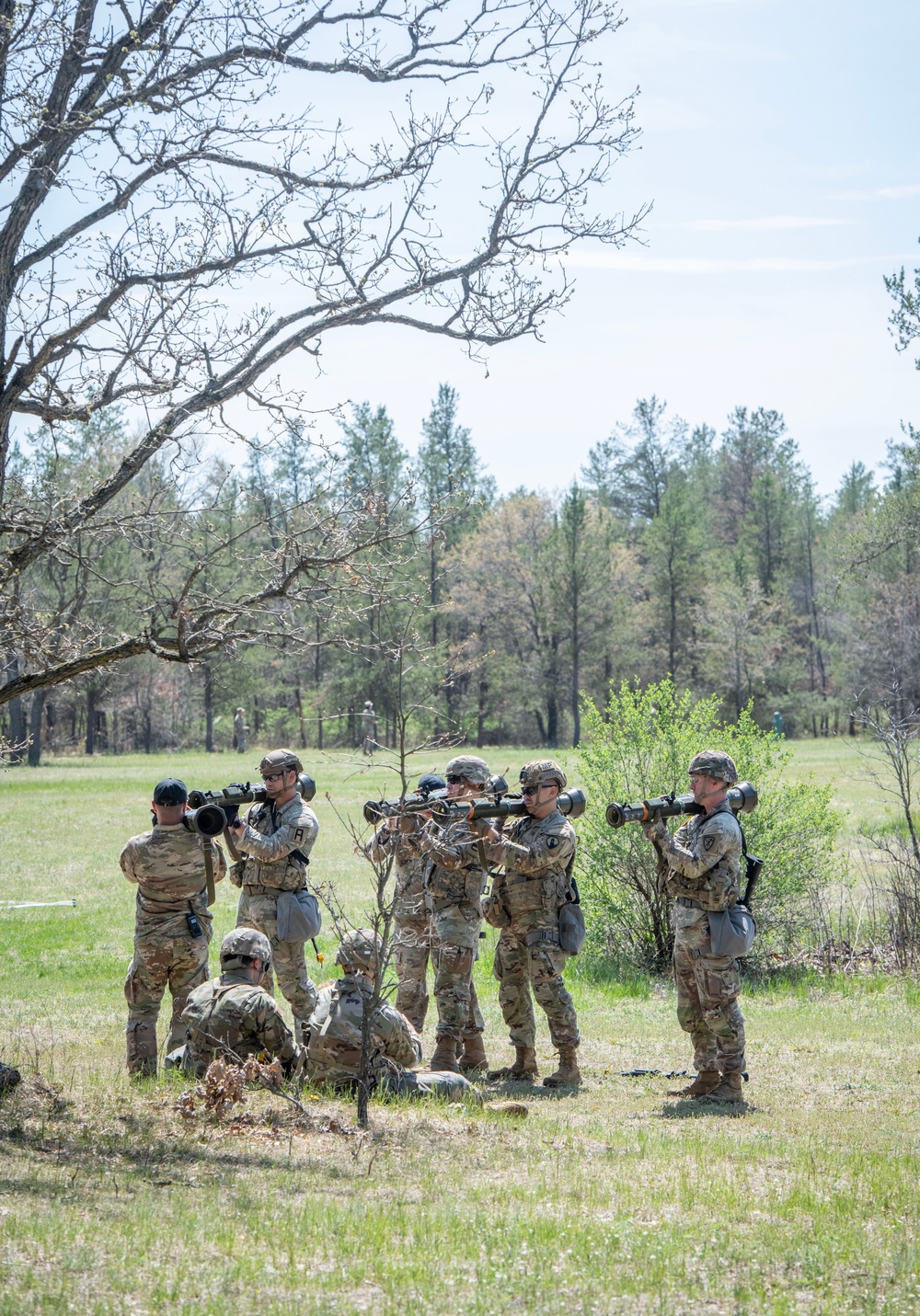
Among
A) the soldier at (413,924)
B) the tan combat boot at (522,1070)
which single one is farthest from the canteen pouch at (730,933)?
the soldier at (413,924)

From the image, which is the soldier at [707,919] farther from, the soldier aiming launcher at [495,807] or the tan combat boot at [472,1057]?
the tan combat boot at [472,1057]

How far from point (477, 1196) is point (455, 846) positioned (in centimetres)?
291

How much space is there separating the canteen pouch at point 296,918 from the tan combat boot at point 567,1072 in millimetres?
1791

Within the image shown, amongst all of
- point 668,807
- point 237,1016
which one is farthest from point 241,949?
point 668,807

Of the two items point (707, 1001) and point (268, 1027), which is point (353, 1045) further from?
point (707, 1001)

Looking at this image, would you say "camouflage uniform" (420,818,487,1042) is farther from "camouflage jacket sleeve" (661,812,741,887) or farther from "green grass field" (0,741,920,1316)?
"camouflage jacket sleeve" (661,812,741,887)

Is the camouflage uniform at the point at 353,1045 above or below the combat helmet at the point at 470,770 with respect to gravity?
below

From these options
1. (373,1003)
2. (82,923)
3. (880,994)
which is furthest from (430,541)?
(82,923)

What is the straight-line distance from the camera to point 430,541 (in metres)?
6.12

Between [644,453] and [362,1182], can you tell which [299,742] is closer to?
[644,453]

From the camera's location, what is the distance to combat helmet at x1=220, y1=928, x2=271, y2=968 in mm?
7102

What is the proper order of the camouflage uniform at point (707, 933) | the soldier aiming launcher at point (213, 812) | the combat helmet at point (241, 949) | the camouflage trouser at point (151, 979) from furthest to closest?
the camouflage trouser at point (151, 979)
the camouflage uniform at point (707, 933)
the soldier aiming launcher at point (213, 812)
the combat helmet at point (241, 949)

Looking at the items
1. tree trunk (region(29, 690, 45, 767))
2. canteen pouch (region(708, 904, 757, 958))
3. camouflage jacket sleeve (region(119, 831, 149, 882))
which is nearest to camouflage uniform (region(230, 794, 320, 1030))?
camouflage jacket sleeve (region(119, 831, 149, 882))

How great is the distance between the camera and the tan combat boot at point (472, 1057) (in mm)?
8258
